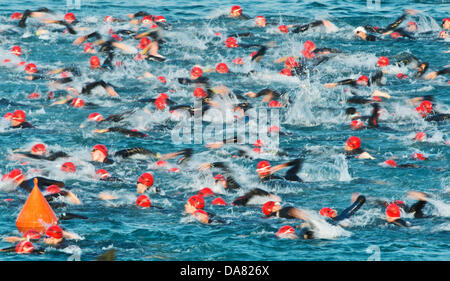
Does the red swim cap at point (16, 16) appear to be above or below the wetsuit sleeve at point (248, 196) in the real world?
above

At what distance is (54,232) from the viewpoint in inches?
484

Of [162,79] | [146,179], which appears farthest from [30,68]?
[146,179]

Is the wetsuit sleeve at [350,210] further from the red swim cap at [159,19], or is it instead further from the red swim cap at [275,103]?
the red swim cap at [159,19]

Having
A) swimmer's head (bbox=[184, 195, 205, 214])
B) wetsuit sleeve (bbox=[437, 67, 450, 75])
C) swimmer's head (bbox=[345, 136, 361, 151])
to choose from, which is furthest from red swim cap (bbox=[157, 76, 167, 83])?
swimmer's head (bbox=[184, 195, 205, 214])

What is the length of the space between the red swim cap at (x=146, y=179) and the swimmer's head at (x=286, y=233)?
338 centimetres

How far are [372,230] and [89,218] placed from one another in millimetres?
4961

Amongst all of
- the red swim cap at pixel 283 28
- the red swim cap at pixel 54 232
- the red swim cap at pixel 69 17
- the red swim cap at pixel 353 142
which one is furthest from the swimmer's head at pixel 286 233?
the red swim cap at pixel 69 17

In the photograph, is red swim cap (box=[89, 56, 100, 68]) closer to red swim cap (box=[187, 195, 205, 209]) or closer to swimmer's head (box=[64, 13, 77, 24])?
swimmer's head (box=[64, 13, 77, 24])

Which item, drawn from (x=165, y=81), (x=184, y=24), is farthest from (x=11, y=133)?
(x=184, y=24)

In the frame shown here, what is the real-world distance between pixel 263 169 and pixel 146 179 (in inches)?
102

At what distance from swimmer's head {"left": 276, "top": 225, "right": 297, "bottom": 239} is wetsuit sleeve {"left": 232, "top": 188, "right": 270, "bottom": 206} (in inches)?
68.2

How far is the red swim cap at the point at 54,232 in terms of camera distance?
1229 cm

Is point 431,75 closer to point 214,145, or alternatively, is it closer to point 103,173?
point 214,145
